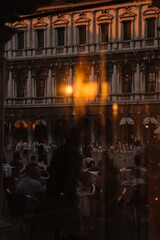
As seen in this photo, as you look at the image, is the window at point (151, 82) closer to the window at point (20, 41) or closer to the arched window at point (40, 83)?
the arched window at point (40, 83)

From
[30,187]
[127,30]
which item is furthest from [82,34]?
[30,187]

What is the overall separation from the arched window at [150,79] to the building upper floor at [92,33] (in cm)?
166

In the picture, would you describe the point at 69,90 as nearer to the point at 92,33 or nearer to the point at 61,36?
the point at 61,36

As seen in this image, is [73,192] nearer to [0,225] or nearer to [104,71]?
[0,225]

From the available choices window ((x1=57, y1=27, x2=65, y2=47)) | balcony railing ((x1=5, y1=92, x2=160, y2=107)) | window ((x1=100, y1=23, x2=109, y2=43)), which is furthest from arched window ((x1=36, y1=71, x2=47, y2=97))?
window ((x1=100, y1=23, x2=109, y2=43))

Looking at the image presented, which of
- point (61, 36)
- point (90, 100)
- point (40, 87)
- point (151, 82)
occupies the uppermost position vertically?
point (61, 36)

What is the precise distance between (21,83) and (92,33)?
7311mm

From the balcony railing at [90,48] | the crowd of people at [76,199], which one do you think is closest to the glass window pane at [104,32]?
the balcony railing at [90,48]

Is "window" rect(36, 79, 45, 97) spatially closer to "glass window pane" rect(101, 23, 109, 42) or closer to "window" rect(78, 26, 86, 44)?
"window" rect(78, 26, 86, 44)

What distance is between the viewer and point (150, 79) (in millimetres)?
34250

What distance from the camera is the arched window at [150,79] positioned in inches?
1336

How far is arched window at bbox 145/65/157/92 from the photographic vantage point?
3394 centimetres

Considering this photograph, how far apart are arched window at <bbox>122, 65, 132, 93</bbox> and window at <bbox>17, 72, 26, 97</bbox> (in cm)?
849

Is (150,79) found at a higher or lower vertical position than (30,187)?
higher
